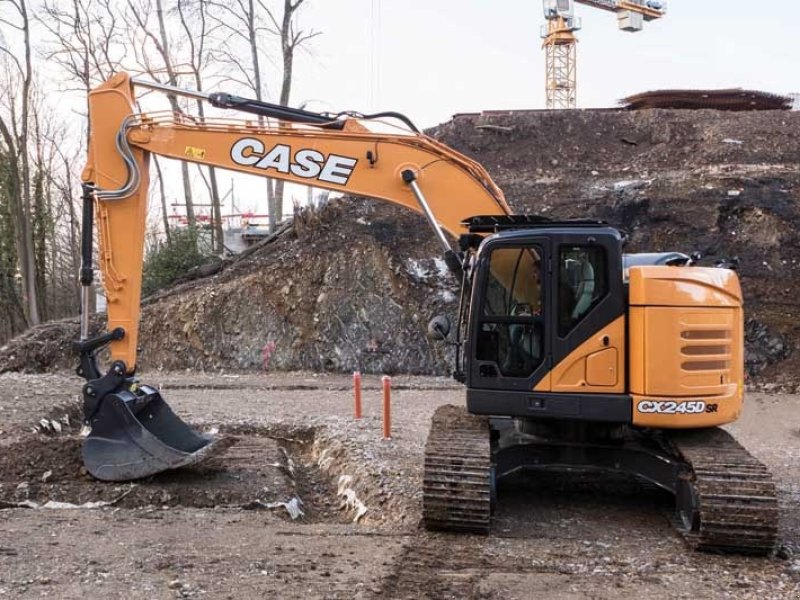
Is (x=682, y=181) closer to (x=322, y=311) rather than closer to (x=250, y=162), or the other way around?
(x=322, y=311)

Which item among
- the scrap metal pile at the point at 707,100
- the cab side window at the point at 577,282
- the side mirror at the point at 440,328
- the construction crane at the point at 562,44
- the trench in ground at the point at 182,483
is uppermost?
the construction crane at the point at 562,44

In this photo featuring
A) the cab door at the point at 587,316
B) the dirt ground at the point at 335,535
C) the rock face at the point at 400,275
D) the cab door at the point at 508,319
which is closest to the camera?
the dirt ground at the point at 335,535

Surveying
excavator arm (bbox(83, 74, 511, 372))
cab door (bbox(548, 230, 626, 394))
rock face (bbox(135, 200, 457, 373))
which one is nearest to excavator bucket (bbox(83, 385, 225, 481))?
excavator arm (bbox(83, 74, 511, 372))

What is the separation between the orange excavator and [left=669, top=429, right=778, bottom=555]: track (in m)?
0.01

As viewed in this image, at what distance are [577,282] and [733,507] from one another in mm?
1959

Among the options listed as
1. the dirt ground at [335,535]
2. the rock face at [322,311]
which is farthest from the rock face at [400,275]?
the dirt ground at [335,535]

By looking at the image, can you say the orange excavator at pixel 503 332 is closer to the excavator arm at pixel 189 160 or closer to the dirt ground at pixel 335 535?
the excavator arm at pixel 189 160

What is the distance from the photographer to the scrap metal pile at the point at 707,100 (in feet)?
87.5

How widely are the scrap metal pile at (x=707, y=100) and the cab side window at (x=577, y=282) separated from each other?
2238 centimetres

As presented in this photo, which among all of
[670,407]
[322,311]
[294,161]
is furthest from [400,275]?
[670,407]

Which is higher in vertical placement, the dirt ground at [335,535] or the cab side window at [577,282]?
the cab side window at [577,282]

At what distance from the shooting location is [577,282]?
611 centimetres

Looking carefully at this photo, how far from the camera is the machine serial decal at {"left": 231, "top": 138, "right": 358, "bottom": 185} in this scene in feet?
24.1

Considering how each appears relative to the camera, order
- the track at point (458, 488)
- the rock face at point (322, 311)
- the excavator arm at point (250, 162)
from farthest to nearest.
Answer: the rock face at point (322, 311), the excavator arm at point (250, 162), the track at point (458, 488)
